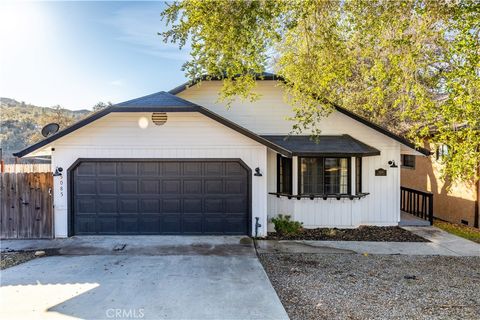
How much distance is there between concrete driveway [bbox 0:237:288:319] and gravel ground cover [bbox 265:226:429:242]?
1.97 metres

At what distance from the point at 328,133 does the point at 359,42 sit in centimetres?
347

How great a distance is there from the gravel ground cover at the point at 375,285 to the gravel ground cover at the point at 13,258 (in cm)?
543

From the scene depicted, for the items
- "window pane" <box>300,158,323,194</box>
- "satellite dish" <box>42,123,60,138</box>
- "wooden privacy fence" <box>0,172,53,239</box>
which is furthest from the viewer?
"satellite dish" <box>42,123,60,138</box>

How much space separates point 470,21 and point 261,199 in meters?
6.27

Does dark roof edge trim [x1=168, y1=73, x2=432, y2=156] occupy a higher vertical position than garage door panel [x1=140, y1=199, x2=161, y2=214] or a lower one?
higher

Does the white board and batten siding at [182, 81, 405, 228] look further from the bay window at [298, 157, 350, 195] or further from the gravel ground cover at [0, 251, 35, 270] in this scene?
the gravel ground cover at [0, 251, 35, 270]

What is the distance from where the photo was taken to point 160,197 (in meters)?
8.98

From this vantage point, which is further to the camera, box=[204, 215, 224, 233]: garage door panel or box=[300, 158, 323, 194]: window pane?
box=[300, 158, 323, 194]: window pane

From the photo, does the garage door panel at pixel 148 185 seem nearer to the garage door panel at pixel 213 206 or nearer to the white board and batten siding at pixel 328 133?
the garage door panel at pixel 213 206

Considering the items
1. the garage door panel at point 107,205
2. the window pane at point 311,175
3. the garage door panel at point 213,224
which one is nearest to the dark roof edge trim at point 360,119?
the window pane at point 311,175

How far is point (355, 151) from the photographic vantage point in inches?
364

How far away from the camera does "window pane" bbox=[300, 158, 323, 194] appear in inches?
382

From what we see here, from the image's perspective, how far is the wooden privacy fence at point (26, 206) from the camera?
844 cm

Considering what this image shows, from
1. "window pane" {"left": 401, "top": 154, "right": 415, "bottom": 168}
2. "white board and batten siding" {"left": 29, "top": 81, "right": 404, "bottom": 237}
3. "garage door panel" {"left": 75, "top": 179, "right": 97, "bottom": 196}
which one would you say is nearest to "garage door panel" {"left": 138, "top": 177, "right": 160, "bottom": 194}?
"white board and batten siding" {"left": 29, "top": 81, "right": 404, "bottom": 237}
